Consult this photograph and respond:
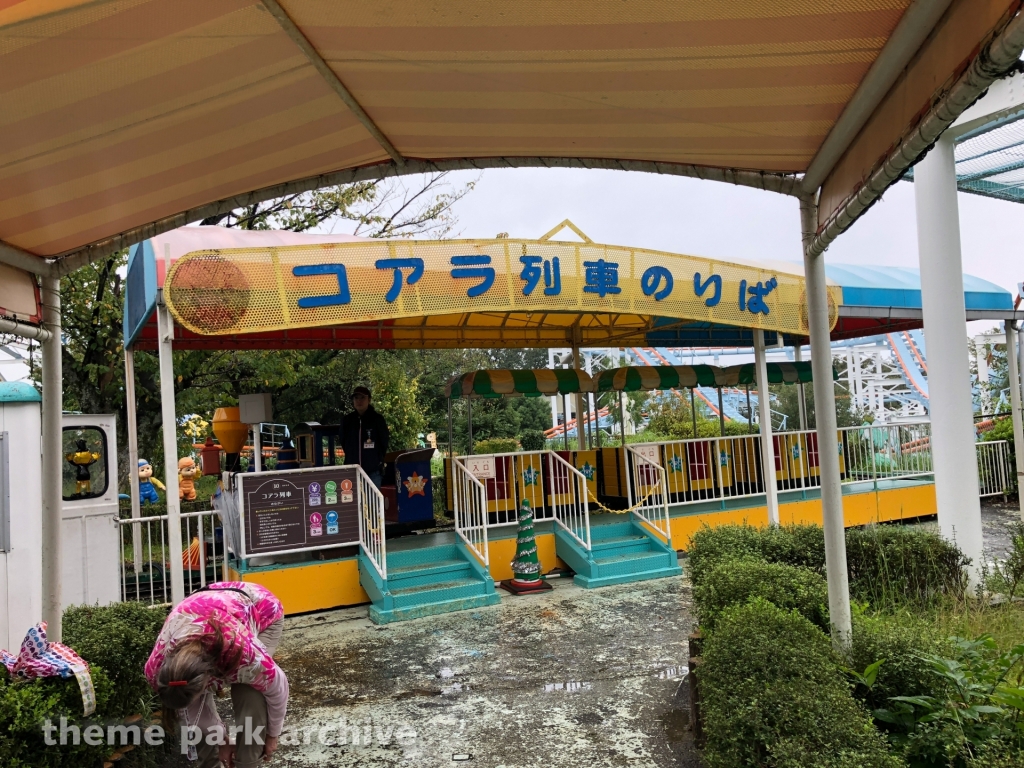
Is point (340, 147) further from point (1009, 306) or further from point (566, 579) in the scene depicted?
point (1009, 306)

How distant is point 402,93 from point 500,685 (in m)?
4.10

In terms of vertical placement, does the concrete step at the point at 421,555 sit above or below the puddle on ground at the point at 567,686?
above

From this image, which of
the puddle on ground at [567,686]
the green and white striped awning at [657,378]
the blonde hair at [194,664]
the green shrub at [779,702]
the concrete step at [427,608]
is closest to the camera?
the green shrub at [779,702]

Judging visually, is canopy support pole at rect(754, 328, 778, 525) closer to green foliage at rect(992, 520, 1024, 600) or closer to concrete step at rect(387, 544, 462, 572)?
green foliage at rect(992, 520, 1024, 600)

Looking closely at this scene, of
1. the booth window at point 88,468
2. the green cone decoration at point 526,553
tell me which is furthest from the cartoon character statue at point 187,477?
the green cone decoration at point 526,553

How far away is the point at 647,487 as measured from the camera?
366 inches

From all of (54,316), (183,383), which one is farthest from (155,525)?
(54,316)

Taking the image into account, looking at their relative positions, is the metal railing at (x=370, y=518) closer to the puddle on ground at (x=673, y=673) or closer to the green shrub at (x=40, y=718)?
the puddle on ground at (x=673, y=673)

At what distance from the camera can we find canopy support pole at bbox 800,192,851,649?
12.2 ft

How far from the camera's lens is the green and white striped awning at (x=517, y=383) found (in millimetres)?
9523

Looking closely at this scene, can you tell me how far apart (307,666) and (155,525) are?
7248 mm

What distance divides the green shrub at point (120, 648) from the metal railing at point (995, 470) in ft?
46.3

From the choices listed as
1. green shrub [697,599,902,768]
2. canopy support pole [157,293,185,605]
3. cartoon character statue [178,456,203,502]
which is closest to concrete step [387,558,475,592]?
canopy support pole [157,293,185,605]

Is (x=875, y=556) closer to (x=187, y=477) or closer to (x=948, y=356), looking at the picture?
(x=948, y=356)
